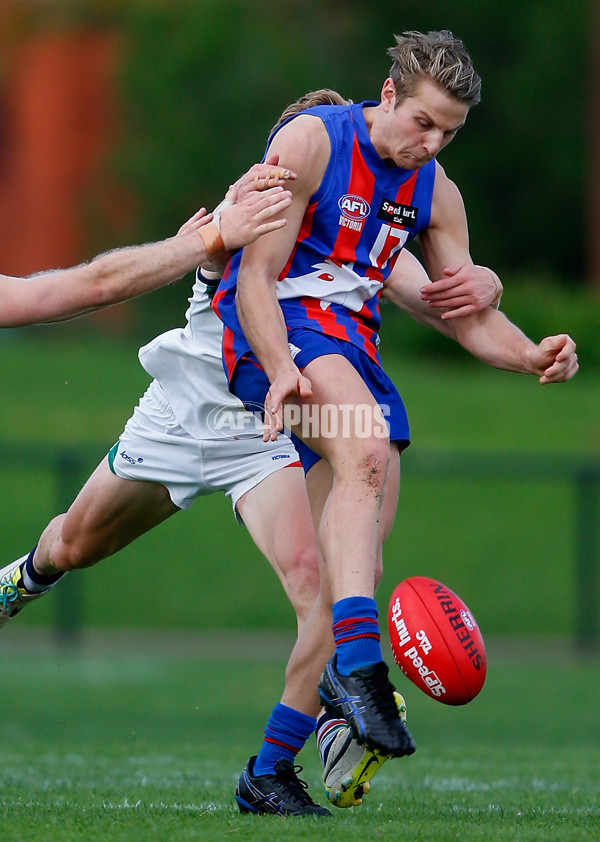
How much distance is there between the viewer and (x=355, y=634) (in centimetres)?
445

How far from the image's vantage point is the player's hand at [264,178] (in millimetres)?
4848

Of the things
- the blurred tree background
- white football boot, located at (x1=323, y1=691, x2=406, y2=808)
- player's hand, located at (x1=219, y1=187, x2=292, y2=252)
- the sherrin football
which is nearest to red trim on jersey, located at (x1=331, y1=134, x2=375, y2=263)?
player's hand, located at (x1=219, y1=187, x2=292, y2=252)

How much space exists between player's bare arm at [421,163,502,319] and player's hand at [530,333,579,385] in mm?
346

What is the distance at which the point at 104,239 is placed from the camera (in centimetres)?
3212

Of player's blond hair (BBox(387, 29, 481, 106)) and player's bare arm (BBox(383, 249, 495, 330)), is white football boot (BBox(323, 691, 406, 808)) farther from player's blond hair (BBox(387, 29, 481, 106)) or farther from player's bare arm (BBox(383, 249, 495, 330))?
player's blond hair (BBox(387, 29, 481, 106))

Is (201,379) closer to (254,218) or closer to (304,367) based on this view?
(304,367)

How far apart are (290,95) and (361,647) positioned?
26743 millimetres

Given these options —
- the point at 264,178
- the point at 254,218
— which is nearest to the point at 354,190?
the point at 264,178

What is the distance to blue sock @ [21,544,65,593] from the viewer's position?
6398 mm

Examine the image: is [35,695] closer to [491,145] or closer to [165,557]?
[165,557]

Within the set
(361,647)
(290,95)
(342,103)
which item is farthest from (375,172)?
(290,95)

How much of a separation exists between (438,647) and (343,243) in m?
1.48

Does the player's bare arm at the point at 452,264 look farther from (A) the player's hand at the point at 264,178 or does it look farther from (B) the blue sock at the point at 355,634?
(B) the blue sock at the point at 355,634

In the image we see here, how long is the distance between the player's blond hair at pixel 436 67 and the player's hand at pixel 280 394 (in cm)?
113
